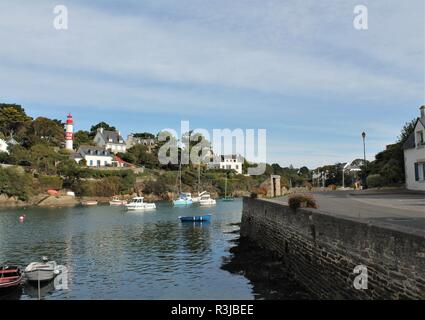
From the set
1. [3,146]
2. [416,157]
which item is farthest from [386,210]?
[3,146]

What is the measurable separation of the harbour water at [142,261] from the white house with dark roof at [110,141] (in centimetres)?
9445

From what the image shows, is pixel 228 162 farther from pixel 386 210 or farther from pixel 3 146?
pixel 386 210

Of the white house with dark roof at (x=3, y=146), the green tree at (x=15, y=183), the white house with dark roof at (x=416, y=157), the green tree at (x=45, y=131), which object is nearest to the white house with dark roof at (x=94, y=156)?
the green tree at (x=45, y=131)

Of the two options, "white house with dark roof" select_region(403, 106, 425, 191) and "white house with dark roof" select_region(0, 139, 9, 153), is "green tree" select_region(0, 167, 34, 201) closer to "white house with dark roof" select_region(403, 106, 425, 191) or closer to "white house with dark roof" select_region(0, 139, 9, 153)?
"white house with dark roof" select_region(0, 139, 9, 153)

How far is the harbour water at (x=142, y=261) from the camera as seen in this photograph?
20.8 meters

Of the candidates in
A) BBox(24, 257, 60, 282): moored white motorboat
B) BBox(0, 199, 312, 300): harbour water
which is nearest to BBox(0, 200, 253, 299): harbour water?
BBox(0, 199, 312, 300): harbour water

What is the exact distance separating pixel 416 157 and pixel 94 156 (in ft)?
342

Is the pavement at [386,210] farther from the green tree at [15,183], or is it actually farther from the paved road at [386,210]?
the green tree at [15,183]

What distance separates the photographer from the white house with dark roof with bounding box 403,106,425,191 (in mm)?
37969

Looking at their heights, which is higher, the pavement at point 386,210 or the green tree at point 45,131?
the green tree at point 45,131

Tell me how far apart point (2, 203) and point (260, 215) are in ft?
261
